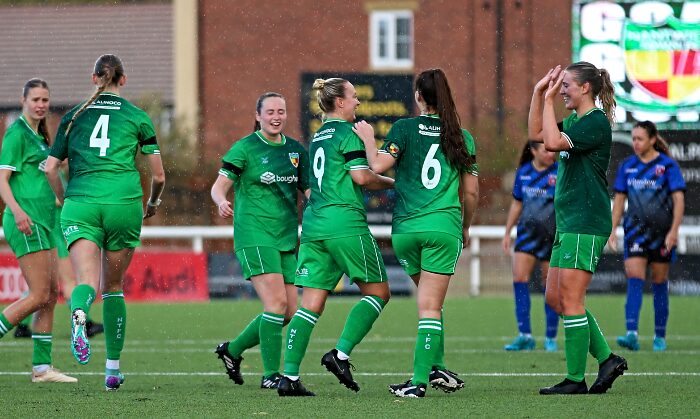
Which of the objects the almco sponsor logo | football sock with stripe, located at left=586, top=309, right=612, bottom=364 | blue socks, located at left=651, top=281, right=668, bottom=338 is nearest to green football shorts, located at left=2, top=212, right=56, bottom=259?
the almco sponsor logo

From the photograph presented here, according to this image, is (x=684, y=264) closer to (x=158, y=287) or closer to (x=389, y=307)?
(x=389, y=307)

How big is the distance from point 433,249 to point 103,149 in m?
2.25

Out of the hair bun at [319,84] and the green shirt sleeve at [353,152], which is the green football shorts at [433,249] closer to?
the green shirt sleeve at [353,152]

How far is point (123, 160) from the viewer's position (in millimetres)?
9023

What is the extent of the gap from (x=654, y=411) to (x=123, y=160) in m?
3.69

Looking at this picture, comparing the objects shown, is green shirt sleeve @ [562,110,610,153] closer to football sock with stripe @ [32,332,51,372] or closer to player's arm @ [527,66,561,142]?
player's arm @ [527,66,561,142]

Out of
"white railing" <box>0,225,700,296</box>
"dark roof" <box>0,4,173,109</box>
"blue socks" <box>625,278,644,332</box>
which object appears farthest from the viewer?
"dark roof" <box>0,4,173,109</box>

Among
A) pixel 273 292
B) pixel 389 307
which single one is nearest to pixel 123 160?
pixel 273 292

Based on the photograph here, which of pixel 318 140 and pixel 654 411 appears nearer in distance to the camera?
pixel 654 411

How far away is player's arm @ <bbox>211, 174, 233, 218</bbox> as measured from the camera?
344 inches

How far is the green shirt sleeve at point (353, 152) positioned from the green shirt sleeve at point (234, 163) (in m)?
0.87

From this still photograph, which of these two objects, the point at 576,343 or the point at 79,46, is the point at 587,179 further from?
the point at 79,46

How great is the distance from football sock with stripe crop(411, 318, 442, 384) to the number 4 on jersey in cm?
235

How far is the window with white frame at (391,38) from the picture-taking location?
33.2 m
